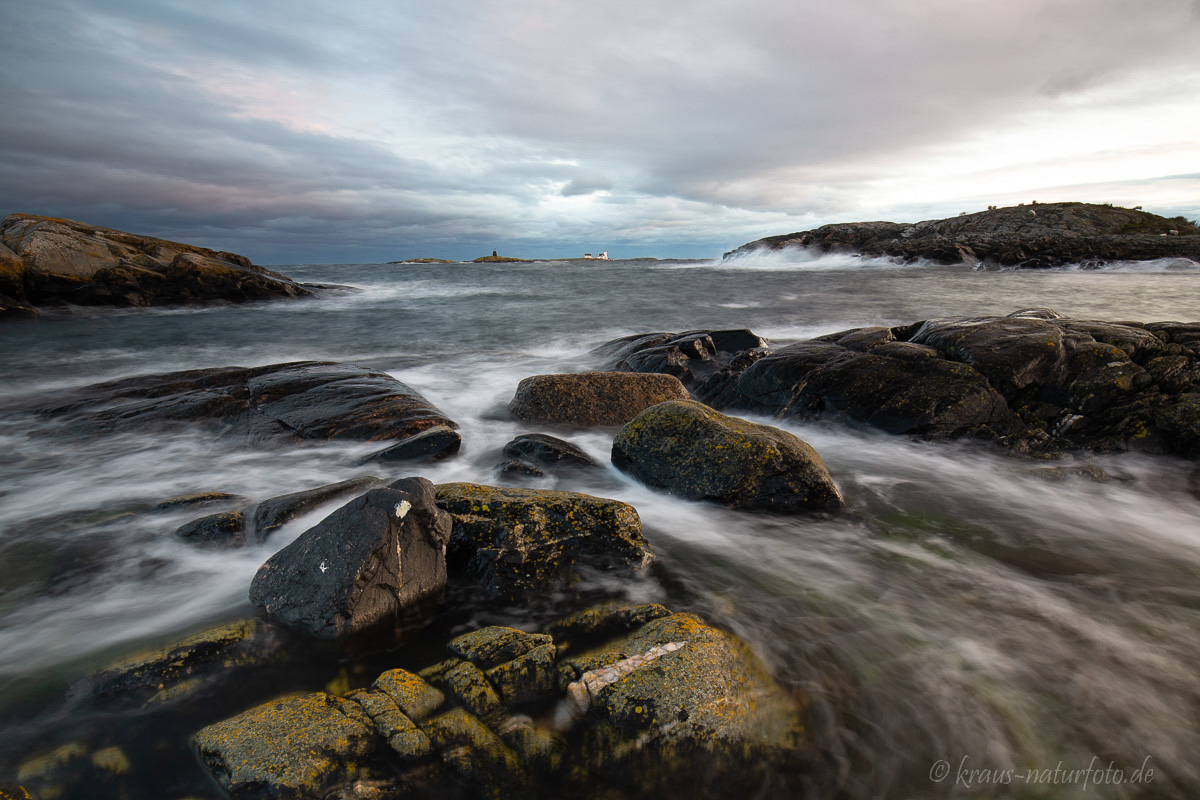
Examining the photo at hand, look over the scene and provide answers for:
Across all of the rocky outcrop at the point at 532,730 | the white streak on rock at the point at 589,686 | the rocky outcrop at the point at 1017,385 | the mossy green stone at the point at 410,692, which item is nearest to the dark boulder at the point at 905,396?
the rocky outcrop at the point at 1017,385

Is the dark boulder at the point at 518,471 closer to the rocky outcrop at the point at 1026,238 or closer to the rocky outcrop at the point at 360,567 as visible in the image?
the rocky outcrop at the point at 360,567

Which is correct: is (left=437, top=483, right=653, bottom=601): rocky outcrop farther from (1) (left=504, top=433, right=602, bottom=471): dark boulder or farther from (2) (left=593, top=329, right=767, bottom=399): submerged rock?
(2) (left=593, top=329, right=767, bottom=399): submerged rock

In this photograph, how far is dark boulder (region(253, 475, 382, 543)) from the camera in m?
4.64

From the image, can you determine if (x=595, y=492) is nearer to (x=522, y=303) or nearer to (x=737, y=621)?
(x=737, y=621)

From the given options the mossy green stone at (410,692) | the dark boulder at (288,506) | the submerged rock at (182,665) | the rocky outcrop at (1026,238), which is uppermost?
the rocky outcrop at (1026,238)

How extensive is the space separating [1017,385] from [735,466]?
4.52 meters

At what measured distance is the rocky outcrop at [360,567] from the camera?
11.0 feet

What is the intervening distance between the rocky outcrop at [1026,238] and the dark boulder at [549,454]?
50101 mm

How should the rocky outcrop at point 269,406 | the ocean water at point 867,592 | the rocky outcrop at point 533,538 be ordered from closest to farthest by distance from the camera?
1. the ocean water at point 867,592
2. the rocky outcrop at point 533,538
3. the rocky outcrop at point 269,406

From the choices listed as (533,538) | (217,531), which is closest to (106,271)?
(217,531)

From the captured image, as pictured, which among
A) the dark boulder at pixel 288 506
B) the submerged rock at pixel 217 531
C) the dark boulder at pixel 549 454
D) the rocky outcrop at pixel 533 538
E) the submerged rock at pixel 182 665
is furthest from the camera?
the dark boulder at pixel 549 454

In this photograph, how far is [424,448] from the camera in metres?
6.80

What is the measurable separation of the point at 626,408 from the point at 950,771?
602 centimetres

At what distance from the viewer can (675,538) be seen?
4871mm
